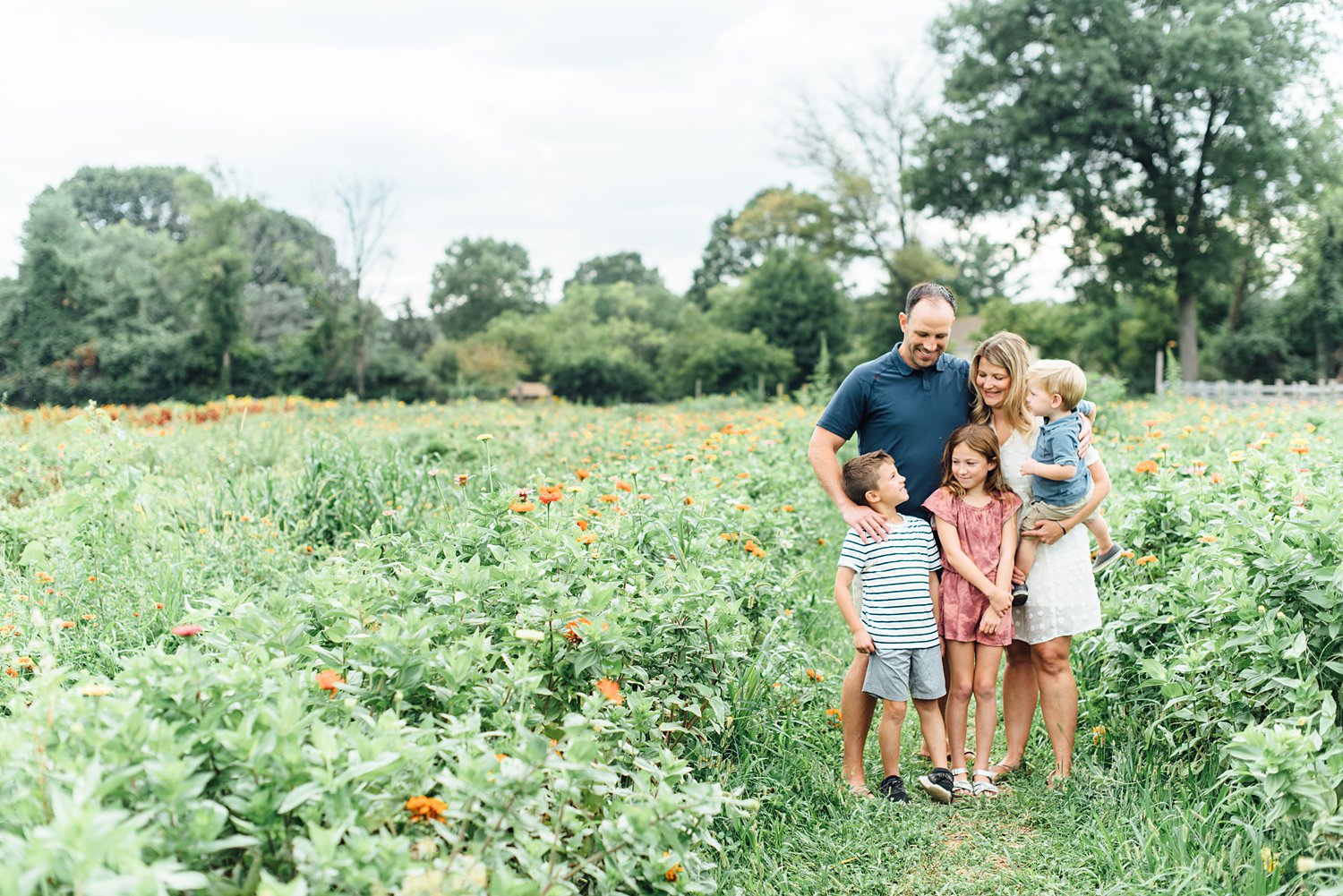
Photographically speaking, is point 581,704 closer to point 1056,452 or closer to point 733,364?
point 1056,452

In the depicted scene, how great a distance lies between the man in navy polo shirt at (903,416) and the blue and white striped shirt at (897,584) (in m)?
0.08

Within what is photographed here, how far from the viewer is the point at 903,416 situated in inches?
148

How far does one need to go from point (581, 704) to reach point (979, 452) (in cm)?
179

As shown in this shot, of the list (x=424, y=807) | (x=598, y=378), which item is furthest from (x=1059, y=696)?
(x=598, y=378)

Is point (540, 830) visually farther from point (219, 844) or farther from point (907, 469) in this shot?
point (907, 469)

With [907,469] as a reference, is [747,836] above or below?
below

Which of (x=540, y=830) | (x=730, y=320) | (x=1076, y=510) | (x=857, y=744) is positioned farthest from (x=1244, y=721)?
(x=730, y=320)

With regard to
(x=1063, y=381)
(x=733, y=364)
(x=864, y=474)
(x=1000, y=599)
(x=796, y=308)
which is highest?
(x=796, y=308)

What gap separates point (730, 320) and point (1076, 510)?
109 feet

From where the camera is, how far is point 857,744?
11.8 feet

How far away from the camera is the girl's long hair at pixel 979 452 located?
360 centimetres

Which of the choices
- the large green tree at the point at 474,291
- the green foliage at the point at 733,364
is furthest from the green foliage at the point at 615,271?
the green foliage at the point at 733,364

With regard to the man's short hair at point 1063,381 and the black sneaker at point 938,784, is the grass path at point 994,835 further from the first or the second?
the man's short hair at point 1063,381

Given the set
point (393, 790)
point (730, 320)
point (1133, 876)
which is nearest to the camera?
A: point (393, 790)
